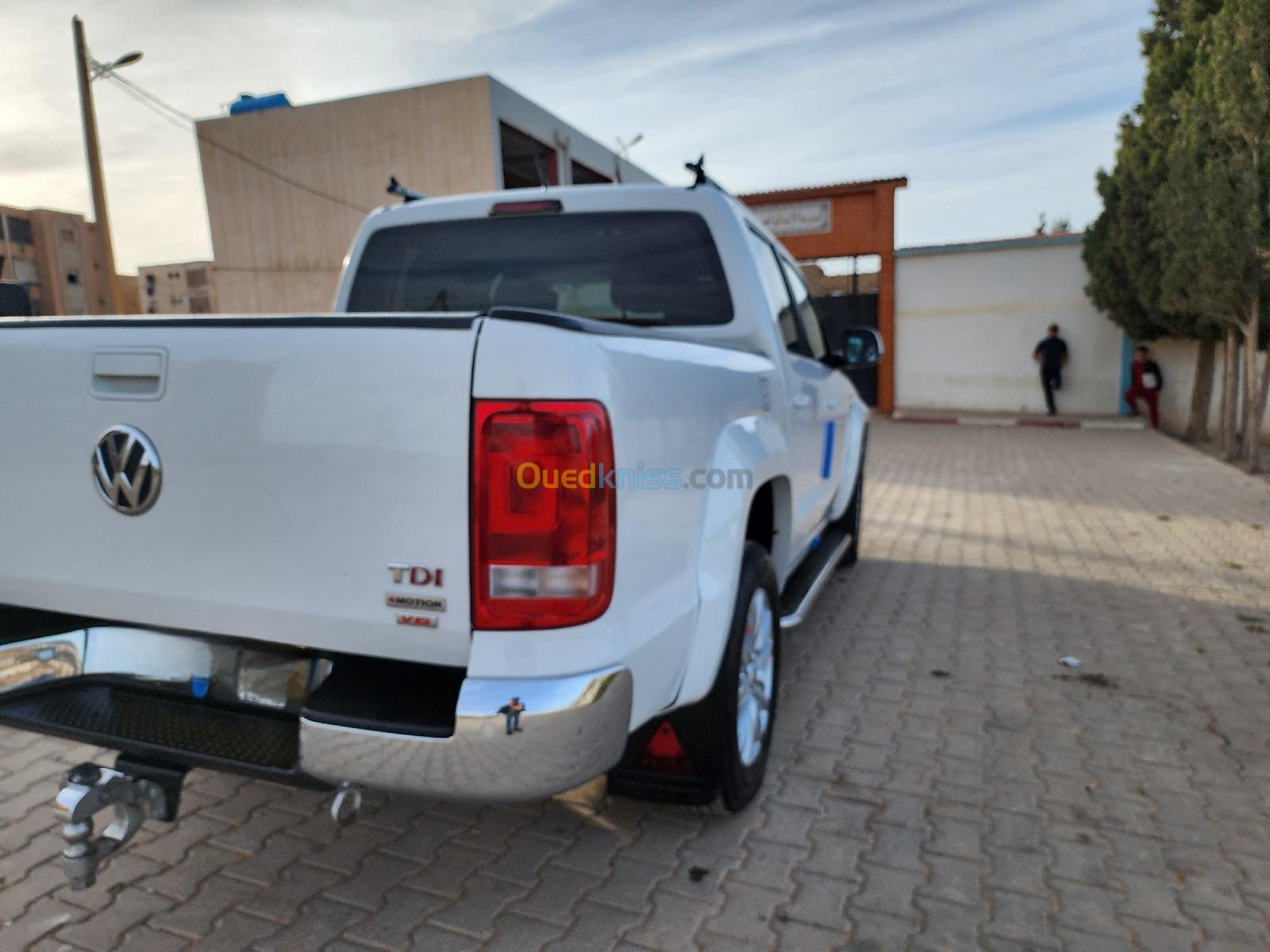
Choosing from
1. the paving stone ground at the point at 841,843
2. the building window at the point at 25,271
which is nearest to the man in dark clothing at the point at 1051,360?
the paving stone ground at the point at 841,843

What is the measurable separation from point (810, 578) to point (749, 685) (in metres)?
1.28

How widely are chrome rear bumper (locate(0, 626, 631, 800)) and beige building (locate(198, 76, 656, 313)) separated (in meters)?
14.6

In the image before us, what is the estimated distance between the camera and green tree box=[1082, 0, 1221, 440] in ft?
40.2

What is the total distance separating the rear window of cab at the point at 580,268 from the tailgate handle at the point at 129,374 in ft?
4.92

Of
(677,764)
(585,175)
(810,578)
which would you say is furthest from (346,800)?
(585,175)

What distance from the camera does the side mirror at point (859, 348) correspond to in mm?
4602

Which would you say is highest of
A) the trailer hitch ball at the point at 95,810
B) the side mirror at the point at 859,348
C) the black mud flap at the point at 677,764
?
the side mirror at the point at 859,348

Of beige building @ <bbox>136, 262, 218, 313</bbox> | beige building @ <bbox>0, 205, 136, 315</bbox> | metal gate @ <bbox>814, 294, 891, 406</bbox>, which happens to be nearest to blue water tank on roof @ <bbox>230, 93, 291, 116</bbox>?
metal gate @ <bbox>814, 294, 891, 406</bbox>

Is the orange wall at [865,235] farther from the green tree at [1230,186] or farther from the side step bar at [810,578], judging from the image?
the side step bar at [810,578]

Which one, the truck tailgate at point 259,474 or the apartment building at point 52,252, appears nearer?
the truck tailgate at point 259,474

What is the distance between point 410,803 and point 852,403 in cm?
365

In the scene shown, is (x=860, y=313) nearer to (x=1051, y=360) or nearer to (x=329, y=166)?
(x=1051, y=360)

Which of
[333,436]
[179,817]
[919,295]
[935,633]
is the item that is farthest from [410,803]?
[919,295]

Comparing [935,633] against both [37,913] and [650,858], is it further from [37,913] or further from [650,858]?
[37,913]
